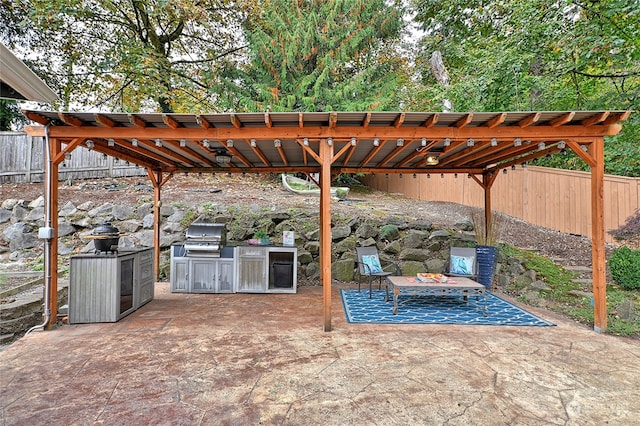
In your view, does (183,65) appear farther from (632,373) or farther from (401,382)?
(632,373)

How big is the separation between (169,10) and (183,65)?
6.85 ft

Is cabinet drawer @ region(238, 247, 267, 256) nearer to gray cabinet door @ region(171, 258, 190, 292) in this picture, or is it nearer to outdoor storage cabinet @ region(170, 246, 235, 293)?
outdoor storage cabinet @ region(170, 246, 235, 293)

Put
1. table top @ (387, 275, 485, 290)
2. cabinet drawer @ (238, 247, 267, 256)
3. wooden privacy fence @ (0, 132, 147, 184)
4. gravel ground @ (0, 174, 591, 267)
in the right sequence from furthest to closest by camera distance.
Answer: wooden privacy fence @ (0, 132, 147, 184) → gravel ground @ (0, 174, 591, 267) → cabinet drawer @ (238, 247, 267, 256) → table top @ (387, 275, 485, 290)

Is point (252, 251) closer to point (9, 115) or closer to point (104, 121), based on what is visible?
point (104, 121)

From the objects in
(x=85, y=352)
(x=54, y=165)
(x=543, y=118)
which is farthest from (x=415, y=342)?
(x=54, y=165)

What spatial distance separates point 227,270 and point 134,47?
706 centimetres

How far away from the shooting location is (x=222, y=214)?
7.84 meters

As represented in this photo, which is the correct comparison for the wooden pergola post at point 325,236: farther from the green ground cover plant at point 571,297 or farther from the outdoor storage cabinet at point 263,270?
the green ground cover plant at point 571,297

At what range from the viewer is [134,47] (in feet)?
30.5

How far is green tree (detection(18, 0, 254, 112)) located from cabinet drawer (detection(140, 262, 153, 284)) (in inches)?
236

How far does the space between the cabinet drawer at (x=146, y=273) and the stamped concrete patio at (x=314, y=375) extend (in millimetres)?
828

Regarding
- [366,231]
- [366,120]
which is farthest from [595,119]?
[366,231]

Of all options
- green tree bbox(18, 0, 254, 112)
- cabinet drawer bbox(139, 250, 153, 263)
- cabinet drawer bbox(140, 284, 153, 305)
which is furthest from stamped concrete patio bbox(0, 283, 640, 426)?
green tree bbox(18, 0, 254, 112)

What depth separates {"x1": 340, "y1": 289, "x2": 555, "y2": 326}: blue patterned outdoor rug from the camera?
449cm
